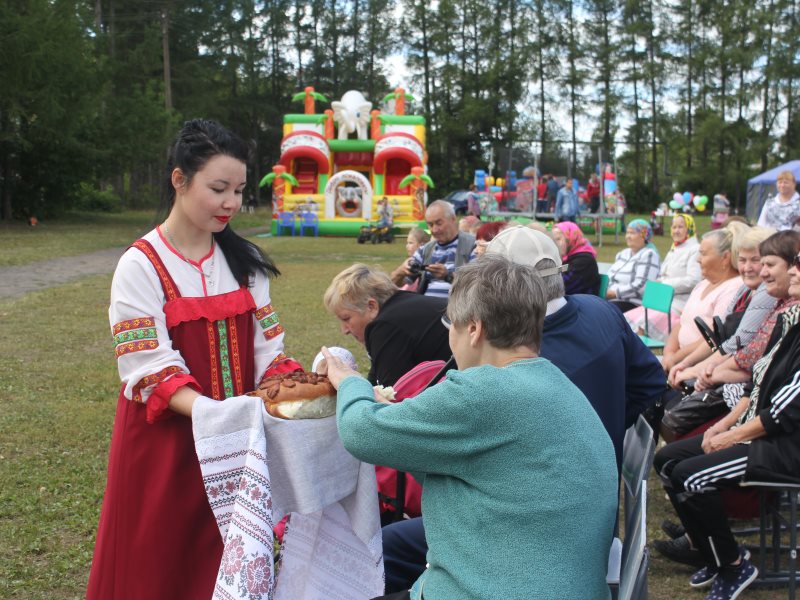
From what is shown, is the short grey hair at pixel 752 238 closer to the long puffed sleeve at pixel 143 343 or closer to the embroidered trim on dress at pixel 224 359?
the embroidered trim on dress at pixel 224 359

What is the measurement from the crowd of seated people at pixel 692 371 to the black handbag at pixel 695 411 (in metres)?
0.04

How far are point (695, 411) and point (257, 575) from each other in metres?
3.03

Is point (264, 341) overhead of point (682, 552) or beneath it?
overhead

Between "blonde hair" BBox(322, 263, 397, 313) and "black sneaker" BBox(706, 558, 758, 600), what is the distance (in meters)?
1.81

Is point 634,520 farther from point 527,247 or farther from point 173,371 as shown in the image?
point 173,371

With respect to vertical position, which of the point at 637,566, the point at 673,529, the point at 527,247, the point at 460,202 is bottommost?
the point at 673,529

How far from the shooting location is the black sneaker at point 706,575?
3.60m

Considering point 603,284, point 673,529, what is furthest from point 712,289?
point 603,284

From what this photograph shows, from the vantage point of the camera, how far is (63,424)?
18.9ft

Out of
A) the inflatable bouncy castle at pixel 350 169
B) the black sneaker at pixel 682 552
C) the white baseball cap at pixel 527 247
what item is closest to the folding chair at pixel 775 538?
the black sneaker at pixel 682 552

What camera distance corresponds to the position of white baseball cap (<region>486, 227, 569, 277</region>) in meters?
2.84

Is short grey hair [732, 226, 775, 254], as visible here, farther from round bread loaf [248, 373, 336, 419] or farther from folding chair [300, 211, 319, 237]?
folding chair [300, 211, 319, 237]

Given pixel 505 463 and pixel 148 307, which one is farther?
pixel 148 307

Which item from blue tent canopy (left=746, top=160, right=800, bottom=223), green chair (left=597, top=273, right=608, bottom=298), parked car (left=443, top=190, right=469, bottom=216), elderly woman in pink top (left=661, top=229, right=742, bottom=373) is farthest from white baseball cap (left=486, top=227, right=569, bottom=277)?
parked car (left=443, top=190, right=469, bottom=216)
